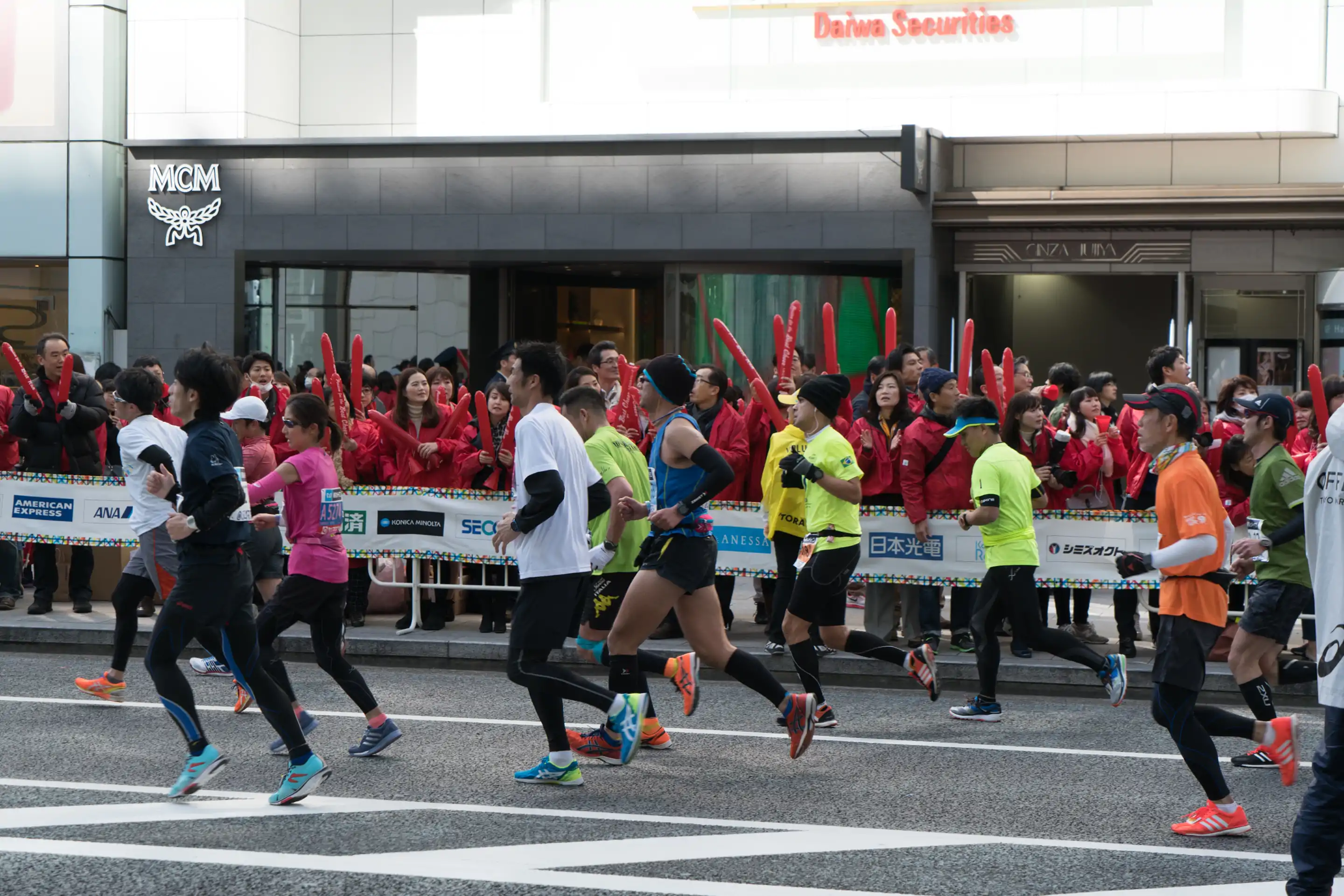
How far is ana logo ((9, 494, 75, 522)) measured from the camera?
11992mm

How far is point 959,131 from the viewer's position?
756 inches

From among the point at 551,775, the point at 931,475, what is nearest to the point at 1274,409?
the point at 931,475

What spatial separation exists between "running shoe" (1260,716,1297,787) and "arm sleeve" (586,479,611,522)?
9.83 ft

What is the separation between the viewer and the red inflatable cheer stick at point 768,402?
10.3 m

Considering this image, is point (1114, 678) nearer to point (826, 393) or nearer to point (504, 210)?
point (826, 393)

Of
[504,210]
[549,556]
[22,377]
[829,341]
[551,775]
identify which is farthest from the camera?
[504,210]

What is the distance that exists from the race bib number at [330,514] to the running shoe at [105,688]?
2.02m

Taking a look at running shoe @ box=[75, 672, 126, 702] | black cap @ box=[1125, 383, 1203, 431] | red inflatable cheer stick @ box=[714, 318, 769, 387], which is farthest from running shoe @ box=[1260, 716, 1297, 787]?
running shoe @ box=[75, 672, 126, 702]

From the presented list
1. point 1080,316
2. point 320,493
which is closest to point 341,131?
point 1080,316

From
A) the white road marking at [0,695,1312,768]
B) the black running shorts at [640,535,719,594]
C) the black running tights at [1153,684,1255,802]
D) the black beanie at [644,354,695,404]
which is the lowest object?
the white road marking at [0,695,1312,768]

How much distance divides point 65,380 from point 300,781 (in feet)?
20.9

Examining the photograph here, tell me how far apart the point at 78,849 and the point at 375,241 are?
1489 cm

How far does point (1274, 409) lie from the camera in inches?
320

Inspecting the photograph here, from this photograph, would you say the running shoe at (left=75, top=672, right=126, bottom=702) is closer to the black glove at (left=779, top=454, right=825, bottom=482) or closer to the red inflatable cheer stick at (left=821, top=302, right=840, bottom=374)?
the black glove at (left=779, top=454, right=825, bottom=482)
